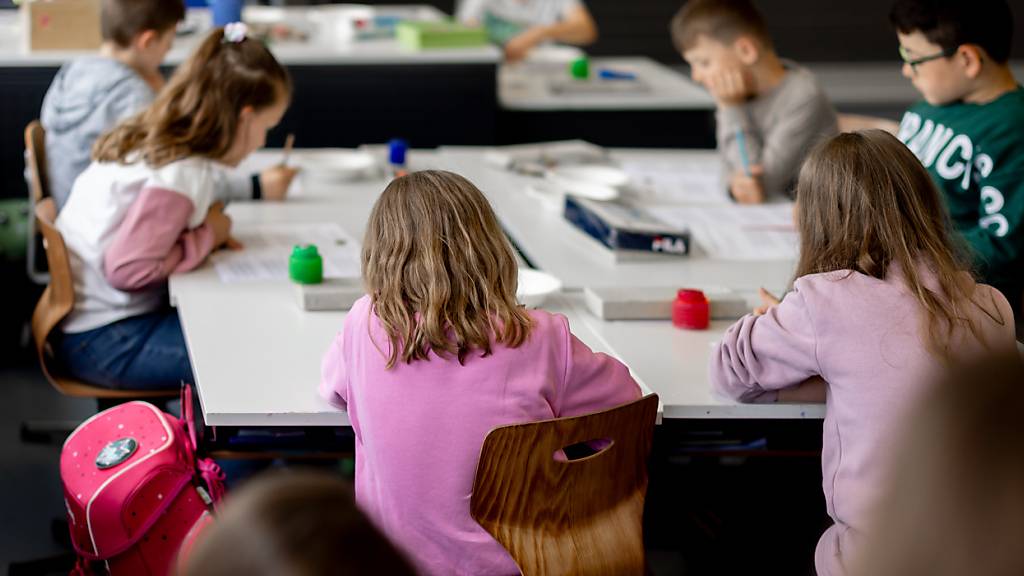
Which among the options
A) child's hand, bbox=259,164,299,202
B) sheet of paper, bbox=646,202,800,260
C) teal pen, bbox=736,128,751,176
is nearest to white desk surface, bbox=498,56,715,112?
teal pen, bbox=736,128,751,176

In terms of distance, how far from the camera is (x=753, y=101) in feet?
11.2

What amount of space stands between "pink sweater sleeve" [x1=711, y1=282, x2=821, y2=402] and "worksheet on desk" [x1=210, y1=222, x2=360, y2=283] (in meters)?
0.88

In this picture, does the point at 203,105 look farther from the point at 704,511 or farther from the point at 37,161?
the point at 704,511

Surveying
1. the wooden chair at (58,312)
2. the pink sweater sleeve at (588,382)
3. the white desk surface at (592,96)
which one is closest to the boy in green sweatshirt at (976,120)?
the pink sweater sleeve at (588,382)

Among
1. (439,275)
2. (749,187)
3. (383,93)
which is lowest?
(383,93)

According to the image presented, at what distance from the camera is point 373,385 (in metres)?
1.89

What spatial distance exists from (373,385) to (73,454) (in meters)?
0.71

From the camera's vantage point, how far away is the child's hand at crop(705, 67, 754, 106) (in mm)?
3371

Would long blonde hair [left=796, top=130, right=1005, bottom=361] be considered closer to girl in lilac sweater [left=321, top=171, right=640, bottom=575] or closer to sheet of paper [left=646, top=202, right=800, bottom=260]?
girl in lilac sweater [left=321, top=171, right=640, bottom=575]

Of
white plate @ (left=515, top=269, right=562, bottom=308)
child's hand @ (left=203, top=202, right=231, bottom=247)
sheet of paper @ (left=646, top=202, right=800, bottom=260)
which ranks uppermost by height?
white plate @ (left=515, top=269, right=562, bottom=308)

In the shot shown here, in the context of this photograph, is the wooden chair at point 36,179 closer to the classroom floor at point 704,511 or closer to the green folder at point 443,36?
the classroom floor at point 704,511

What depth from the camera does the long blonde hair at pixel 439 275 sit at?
1.86 m

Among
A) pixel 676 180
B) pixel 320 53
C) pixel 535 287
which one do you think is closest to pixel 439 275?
pixel 535 287

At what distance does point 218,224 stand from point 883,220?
143 cm
